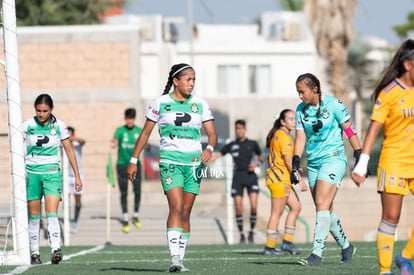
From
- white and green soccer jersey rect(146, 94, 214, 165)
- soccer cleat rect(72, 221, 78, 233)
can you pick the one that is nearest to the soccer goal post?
white and green soccer jersey rect(146, 94, 214, 165)

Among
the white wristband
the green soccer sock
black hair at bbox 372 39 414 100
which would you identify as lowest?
the green soccer sock

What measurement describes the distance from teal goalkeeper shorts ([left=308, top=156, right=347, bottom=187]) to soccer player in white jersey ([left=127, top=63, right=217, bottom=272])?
135 centimetres

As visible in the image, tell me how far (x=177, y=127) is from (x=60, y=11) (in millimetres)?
36749

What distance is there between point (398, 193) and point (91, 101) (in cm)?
2876

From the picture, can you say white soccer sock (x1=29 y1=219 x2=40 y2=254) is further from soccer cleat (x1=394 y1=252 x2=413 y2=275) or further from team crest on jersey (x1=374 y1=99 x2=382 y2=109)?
team crest on jersey (x1=374 y1=99 x2=382 y2=109)

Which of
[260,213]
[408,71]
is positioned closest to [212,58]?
[260,213]

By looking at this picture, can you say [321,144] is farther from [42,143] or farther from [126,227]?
[126,227]

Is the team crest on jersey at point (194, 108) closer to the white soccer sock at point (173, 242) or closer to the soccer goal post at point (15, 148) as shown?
the white soccer sock at point (173, 242)

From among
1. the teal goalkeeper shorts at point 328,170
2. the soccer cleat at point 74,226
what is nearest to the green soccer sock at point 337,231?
the teal goalkeeper shorts at point 328,170

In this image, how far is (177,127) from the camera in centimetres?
1166

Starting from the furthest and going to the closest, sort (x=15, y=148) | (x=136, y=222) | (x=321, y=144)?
(x=136, y=222)
(x=15, y=148)
(x=321, y=144)

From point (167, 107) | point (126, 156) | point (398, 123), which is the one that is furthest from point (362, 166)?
point (126, 156)

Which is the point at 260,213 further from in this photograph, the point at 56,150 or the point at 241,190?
the point at 56,150

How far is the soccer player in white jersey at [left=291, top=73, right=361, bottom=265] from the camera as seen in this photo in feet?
40.5
